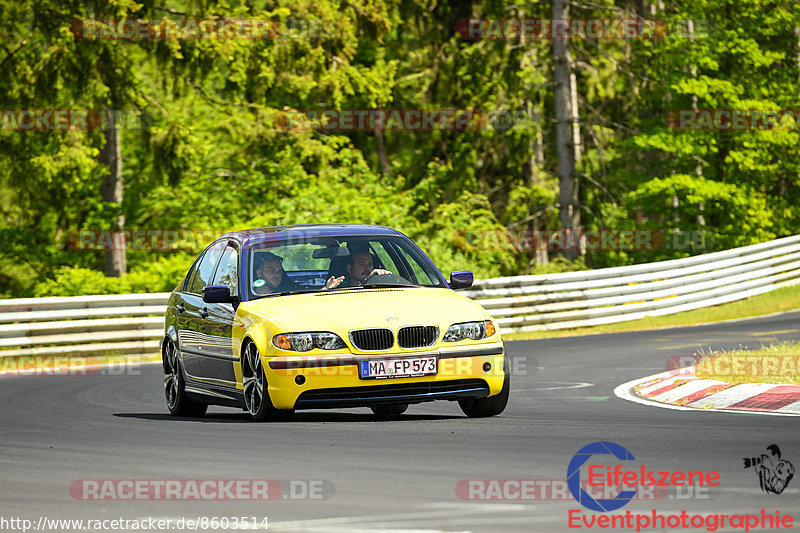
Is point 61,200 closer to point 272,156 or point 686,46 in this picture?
point 272,156

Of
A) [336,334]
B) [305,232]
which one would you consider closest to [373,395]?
[336,334]

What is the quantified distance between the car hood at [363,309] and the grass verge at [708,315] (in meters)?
11.5

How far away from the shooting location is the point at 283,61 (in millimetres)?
33875

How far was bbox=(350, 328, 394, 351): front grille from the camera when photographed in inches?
391

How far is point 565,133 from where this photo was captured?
33.8m

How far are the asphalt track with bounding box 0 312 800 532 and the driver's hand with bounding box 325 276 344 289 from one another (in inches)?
42.7

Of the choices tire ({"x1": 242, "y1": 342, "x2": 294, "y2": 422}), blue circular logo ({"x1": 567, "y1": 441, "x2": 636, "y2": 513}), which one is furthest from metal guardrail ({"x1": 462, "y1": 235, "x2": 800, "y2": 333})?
blue circular logo ({"x1": 567, "y1": 441, "x2": 636, "y2": 513})

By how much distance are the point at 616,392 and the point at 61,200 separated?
21426 mm

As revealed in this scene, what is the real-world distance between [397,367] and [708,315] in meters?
15.4

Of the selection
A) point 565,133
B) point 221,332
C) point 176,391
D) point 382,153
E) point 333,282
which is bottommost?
point 176,391

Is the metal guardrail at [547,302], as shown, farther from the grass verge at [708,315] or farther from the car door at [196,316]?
the car door at [196,316]

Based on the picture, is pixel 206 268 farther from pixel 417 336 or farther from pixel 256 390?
pixel 417 336

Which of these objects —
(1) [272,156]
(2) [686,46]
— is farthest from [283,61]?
(2) [686,46]

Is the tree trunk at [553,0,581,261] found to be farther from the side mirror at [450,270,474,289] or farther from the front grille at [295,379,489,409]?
the front grille at [295,379,489,409]
